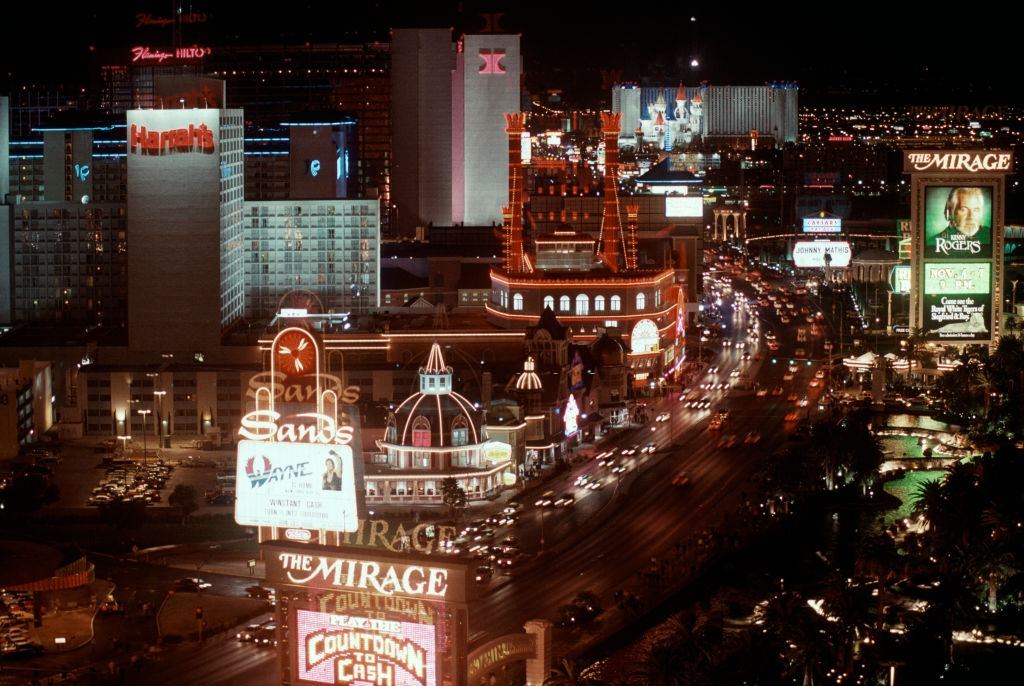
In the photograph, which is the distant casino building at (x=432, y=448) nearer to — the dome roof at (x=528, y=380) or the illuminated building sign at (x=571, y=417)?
the dome roof at (x=528, y=380)

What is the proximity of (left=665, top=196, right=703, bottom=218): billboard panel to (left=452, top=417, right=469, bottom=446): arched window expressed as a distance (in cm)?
7869

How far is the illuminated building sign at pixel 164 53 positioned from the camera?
191000mm

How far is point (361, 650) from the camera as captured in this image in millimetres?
59344

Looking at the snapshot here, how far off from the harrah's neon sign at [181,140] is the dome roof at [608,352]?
25.9m

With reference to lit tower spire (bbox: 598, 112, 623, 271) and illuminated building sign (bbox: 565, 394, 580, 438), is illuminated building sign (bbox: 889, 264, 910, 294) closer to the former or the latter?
lit tower spire (bbox: 598, 112, 623, 271)

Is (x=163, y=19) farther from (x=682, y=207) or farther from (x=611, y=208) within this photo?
(x=611, y=208)

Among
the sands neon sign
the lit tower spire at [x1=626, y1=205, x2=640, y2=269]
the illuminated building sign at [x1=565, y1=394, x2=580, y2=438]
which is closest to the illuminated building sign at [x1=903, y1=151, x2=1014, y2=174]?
the lit tower spire at [x1=626, y1=205, x2=640, y2=269]

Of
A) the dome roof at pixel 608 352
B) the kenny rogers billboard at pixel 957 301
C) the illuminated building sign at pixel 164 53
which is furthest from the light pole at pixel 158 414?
the illuminated building sign at pixel 164 53

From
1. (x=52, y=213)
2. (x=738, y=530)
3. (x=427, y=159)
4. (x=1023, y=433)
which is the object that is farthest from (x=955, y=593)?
(x=427, y=159)

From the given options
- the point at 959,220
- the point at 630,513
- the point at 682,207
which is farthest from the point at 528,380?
the point at 682,207

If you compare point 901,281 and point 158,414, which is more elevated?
point 901,281

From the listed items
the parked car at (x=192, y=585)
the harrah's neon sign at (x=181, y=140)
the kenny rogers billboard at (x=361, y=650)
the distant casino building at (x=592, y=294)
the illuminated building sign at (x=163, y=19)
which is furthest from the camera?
the illuminated building sign at (x=163, y=19)

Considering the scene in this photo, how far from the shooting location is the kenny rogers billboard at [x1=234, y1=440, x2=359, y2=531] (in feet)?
242

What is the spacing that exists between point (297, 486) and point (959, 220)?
70441 mm
